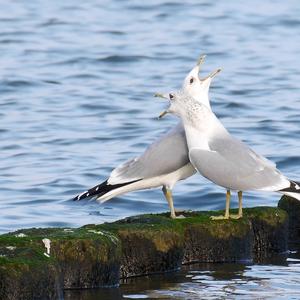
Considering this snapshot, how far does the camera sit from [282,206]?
952 centimetres

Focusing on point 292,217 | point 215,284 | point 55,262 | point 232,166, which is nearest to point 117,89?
point 292,217

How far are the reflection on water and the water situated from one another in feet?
0.51

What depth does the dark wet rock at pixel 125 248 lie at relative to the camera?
6965 millimetres

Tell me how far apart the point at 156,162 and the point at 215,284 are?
1.26 metres

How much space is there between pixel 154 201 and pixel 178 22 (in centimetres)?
1415

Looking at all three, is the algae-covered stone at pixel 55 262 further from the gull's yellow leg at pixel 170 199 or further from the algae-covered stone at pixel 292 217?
the algae-covered stone at pixel 292 217

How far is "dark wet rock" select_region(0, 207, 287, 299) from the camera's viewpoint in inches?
274

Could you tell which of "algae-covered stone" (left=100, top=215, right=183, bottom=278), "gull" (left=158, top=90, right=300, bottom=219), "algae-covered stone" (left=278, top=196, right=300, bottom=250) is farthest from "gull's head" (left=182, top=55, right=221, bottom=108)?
"algae-covered stone" (left=100, top=215, right=183, bottom=278)

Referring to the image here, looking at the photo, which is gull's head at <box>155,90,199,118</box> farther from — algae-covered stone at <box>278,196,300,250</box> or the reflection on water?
the reflection on water

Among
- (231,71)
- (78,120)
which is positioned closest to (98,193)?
(78,120)

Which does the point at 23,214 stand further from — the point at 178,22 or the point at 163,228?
the point at 178,22

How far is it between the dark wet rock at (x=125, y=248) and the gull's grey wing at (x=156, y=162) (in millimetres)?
371

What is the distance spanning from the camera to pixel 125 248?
318 inches

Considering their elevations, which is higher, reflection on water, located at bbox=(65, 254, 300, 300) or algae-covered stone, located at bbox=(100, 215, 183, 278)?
algae-covered stone, located at bbox=(100, 215, 183, 278)
